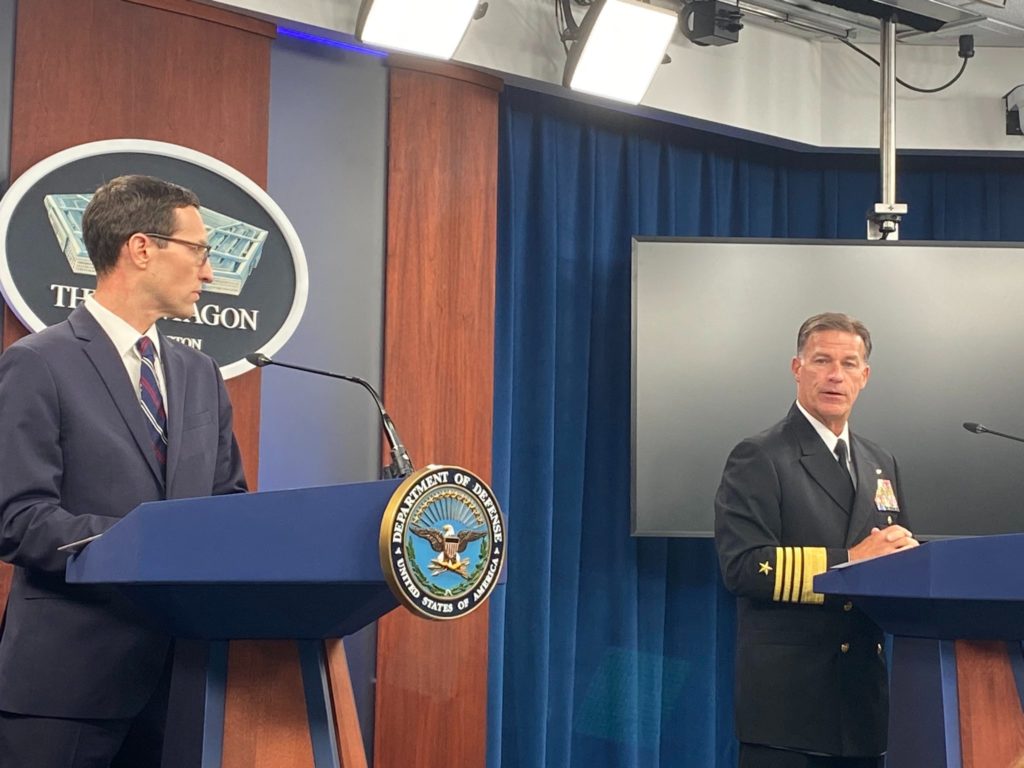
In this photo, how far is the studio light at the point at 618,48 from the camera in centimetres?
409

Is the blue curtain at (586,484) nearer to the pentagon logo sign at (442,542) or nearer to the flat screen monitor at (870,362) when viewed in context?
the flat screen monitor at (870,362)

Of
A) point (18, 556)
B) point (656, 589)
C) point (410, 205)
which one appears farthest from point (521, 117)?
point (18, 556)

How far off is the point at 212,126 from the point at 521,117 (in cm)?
123

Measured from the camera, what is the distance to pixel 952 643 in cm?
209

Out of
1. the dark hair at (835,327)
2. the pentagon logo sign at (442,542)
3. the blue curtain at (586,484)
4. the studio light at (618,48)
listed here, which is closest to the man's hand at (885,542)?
the dark hair at (835,327)

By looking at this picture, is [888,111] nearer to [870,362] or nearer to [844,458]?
[870,362]

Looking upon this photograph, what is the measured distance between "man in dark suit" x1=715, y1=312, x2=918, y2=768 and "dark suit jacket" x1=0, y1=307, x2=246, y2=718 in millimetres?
1171

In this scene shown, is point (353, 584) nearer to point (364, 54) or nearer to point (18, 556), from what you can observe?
point (18, 556)

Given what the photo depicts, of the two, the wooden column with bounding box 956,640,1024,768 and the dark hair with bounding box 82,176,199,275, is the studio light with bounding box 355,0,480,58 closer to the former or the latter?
the dark hair with bounding box 82,176,199,275

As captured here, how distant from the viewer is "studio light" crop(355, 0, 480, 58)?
3.73 m

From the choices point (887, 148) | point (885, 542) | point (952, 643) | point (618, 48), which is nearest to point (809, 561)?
point (885, 542)

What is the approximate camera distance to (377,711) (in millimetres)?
3875

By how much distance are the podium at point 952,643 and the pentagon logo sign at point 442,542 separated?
690 mm

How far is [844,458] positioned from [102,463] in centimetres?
158
